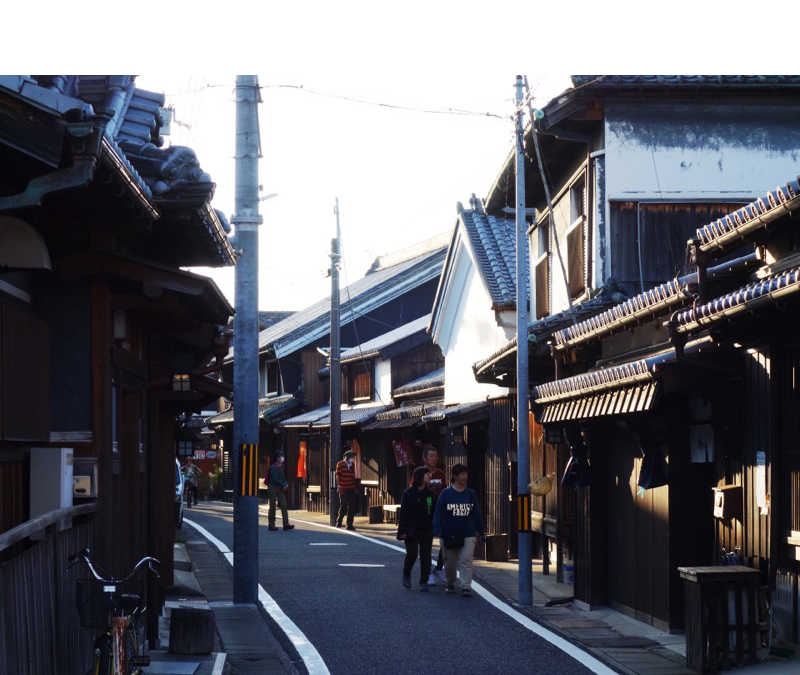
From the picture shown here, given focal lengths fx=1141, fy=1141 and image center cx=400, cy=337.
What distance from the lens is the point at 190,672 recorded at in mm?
10180

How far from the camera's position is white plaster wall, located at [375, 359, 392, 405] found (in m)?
37.7

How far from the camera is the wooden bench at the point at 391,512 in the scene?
109 feet

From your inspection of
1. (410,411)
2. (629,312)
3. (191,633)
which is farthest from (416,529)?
(410,411)

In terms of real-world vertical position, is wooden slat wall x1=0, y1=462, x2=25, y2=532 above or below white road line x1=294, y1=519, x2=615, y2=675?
above

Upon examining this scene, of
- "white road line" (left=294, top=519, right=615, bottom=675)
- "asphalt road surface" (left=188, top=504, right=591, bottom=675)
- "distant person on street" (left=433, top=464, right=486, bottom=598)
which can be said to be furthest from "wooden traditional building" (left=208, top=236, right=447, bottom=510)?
"white road line" (left=294, top=519, right=615, bottom=675)

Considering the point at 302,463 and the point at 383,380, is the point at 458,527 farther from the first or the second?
the point at 302,463

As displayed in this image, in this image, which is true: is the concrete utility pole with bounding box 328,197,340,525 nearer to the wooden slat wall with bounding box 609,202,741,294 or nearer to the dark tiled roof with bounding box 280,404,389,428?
the dark tiled roof with bounding box 280,404,389,428

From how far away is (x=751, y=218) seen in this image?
399 inches

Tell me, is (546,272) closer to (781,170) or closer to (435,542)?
(781,170)

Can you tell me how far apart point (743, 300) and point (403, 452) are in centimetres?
2342

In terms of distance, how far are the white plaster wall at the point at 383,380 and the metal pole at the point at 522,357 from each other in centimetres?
2144

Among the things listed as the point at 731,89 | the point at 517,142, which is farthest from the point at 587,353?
the point at 731,89

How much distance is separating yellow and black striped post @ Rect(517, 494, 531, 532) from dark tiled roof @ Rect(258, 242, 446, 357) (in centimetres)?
2715

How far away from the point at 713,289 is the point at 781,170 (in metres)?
6.78
